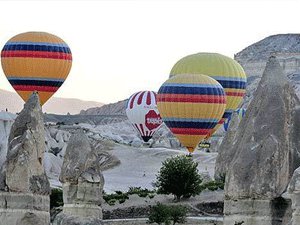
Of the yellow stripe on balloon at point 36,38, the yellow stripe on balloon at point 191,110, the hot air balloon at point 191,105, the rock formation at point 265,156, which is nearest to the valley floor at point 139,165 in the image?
the hot air balloon at point 191,105

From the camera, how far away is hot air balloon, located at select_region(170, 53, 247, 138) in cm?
6044

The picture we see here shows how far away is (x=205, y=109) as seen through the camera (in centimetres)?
5356

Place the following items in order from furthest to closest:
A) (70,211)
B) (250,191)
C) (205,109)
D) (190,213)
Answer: (205,109) < (190,213) < (70,211) < (250,191)

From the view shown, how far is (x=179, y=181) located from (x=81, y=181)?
64.3 feet

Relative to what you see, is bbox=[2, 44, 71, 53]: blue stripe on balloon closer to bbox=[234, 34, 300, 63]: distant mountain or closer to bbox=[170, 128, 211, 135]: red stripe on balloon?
bbox=[170, 128, 211, 135]: red stripe on balloon

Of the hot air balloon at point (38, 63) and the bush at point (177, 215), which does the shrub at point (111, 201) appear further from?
the hot air balloon at point (38, 63)

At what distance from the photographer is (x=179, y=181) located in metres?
40.4

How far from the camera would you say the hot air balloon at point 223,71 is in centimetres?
6044

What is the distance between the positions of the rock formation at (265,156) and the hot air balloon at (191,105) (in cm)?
3492

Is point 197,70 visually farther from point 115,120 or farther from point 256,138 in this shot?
point 115,120

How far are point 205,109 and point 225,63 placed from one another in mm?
7759

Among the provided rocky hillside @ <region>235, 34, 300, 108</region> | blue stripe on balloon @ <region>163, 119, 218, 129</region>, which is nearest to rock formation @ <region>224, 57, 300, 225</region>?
blue stripe on balloon @ <region>163, 119, 218, 129</region>

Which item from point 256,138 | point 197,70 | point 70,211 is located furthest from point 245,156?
point 197,70

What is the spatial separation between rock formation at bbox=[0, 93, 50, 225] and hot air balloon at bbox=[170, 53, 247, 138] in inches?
1499
